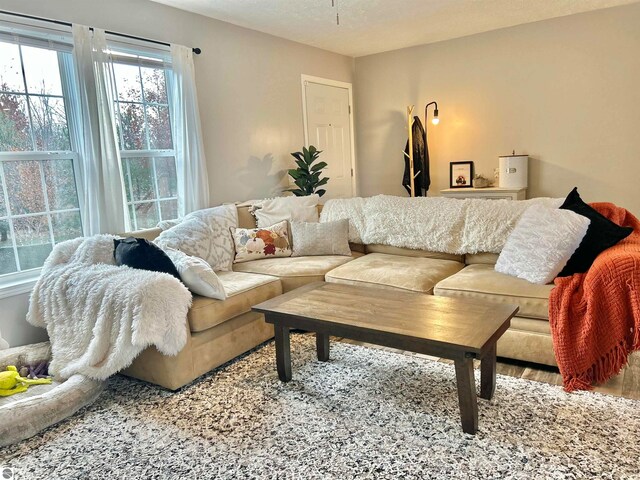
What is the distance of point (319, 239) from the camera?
358 cm

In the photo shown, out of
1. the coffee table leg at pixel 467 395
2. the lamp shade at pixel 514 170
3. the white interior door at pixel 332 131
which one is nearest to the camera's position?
the coffee table leg at pixel 467 395

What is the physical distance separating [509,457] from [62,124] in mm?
3199

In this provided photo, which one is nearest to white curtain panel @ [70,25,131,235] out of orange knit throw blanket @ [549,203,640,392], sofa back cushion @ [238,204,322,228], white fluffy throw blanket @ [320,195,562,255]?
sofa back cushion @ [238,204,322,228]

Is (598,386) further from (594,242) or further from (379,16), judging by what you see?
(379,16)

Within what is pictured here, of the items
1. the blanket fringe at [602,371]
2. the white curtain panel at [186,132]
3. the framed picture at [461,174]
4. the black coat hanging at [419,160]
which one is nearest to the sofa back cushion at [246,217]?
the white curtain panel at [186,132]

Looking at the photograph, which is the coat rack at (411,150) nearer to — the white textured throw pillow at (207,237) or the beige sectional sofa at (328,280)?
the beige sectional sofa at (328,280)

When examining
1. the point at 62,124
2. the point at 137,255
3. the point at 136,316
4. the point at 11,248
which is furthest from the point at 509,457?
the point at 62,124

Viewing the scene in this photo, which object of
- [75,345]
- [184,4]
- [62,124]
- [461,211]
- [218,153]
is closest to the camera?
[75,345]

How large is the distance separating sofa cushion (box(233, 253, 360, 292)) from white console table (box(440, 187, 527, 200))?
1.86 meters

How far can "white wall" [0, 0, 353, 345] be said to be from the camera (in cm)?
333

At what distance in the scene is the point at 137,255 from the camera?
2.51m

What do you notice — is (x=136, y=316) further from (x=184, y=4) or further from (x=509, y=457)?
(x=184, y=4)

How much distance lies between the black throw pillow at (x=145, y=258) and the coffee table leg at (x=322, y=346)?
2.88ft

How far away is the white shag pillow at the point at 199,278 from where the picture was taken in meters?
2.50
